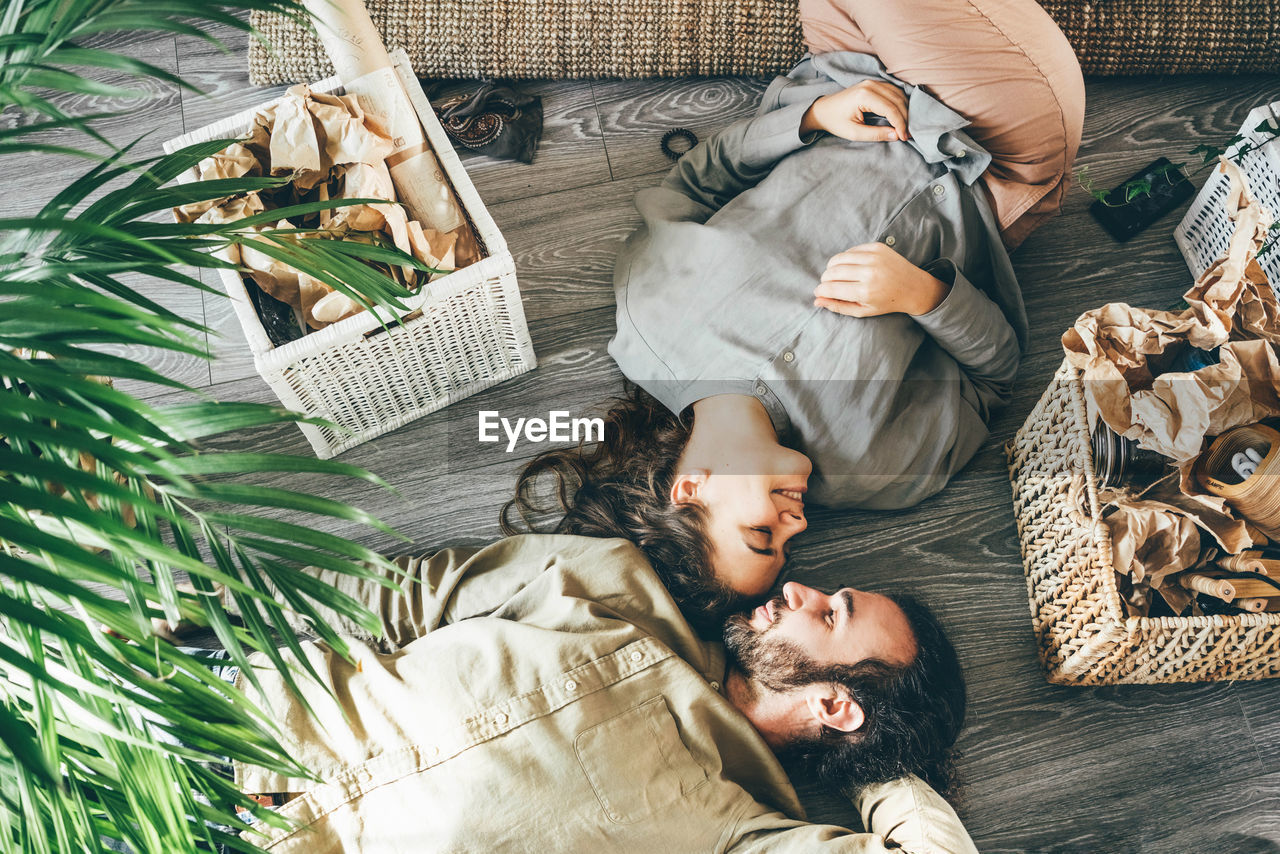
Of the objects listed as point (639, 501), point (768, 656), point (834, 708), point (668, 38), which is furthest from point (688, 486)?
point (668, 38)

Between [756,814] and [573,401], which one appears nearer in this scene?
[756,814]

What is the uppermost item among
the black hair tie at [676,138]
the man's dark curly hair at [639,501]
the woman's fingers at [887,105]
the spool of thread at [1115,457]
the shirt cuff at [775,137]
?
the woman's fingers at [887,105]

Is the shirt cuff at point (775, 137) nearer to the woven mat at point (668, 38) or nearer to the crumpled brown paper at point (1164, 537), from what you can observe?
the woven mat at point (668, 38)

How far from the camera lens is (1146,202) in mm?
1542

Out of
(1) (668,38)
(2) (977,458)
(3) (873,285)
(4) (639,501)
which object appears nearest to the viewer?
(3) (873,285)

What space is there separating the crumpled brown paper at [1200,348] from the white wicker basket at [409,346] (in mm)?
850

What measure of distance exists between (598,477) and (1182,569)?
90 centimetres

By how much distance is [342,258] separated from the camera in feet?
2.70

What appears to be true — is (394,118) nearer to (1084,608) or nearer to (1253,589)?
(1084,608)

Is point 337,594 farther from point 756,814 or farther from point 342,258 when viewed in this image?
point 756,814

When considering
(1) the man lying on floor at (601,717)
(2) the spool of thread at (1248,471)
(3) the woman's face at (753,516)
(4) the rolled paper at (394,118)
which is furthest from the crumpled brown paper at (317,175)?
(2) the spool of thread at (1248,471)

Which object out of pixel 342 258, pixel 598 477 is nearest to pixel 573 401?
pixel 598 477

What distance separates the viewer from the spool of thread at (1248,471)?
1064 millimetres

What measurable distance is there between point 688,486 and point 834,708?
0.39 m
